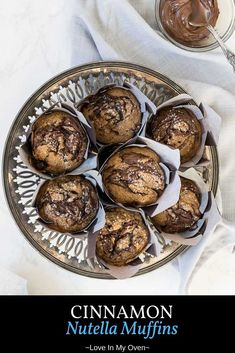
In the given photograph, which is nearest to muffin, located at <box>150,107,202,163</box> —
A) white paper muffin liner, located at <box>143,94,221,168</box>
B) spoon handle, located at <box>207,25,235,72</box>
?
white paper muffin liner, located at <box>143,94,221,168</box>

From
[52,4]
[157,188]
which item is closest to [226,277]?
[157,188]

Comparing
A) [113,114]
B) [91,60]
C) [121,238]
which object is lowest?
[121,238]

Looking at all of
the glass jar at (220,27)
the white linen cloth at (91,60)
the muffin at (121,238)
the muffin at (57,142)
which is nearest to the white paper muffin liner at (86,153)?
the muffin at (57,142)

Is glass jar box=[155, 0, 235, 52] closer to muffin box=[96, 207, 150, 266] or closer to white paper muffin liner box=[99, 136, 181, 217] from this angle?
white paper muffin liner box=[99, 136, 181, 217]

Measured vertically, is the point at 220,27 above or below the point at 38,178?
above

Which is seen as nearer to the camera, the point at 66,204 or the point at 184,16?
the point at 66,204

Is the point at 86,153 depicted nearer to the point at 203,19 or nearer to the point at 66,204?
the point at 66,204

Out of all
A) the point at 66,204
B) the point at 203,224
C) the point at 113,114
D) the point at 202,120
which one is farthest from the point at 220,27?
the point at 66,204
